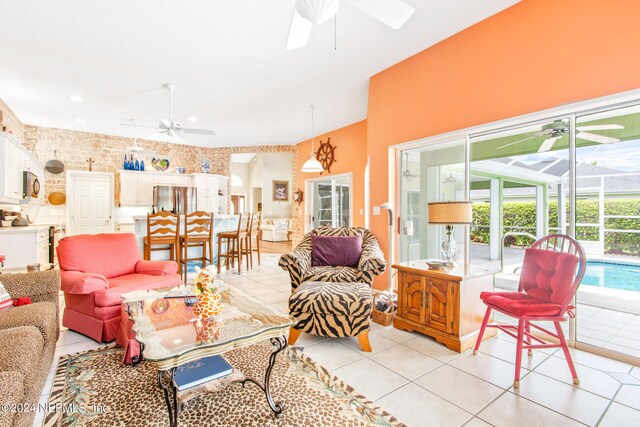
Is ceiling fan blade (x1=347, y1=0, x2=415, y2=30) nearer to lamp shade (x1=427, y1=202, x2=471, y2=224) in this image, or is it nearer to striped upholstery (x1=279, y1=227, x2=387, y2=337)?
lamp shade (x1=427, y1=202, x2=471, y2=224)

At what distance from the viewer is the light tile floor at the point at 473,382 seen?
170 cm

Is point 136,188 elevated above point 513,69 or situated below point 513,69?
below

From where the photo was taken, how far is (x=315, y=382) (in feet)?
6.65

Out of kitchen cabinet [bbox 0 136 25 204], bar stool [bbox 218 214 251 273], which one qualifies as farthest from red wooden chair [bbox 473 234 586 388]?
kitchen cabinet [bbox 0 136 25 204]

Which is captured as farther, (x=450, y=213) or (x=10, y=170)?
(x=10, y=170)

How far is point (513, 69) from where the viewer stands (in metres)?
2.81

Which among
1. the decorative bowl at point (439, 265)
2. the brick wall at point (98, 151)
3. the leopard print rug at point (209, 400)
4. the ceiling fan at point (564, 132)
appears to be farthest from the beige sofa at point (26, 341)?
the brick wall at point (98, 151)

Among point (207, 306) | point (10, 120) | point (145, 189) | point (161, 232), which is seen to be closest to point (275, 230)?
point (145, 189)

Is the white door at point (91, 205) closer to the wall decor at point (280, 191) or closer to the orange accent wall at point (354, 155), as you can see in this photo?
the orange accent wall at point (354, 155)

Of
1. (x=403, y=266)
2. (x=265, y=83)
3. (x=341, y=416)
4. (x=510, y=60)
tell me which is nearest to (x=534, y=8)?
(x=510, y=60)

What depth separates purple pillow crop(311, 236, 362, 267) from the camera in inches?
136

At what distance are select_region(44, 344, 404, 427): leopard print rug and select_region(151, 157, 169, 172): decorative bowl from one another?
5571 millimetres

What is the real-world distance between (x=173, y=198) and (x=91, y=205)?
1643 millimetres

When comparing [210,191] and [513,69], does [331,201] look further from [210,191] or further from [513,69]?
[513,69]
